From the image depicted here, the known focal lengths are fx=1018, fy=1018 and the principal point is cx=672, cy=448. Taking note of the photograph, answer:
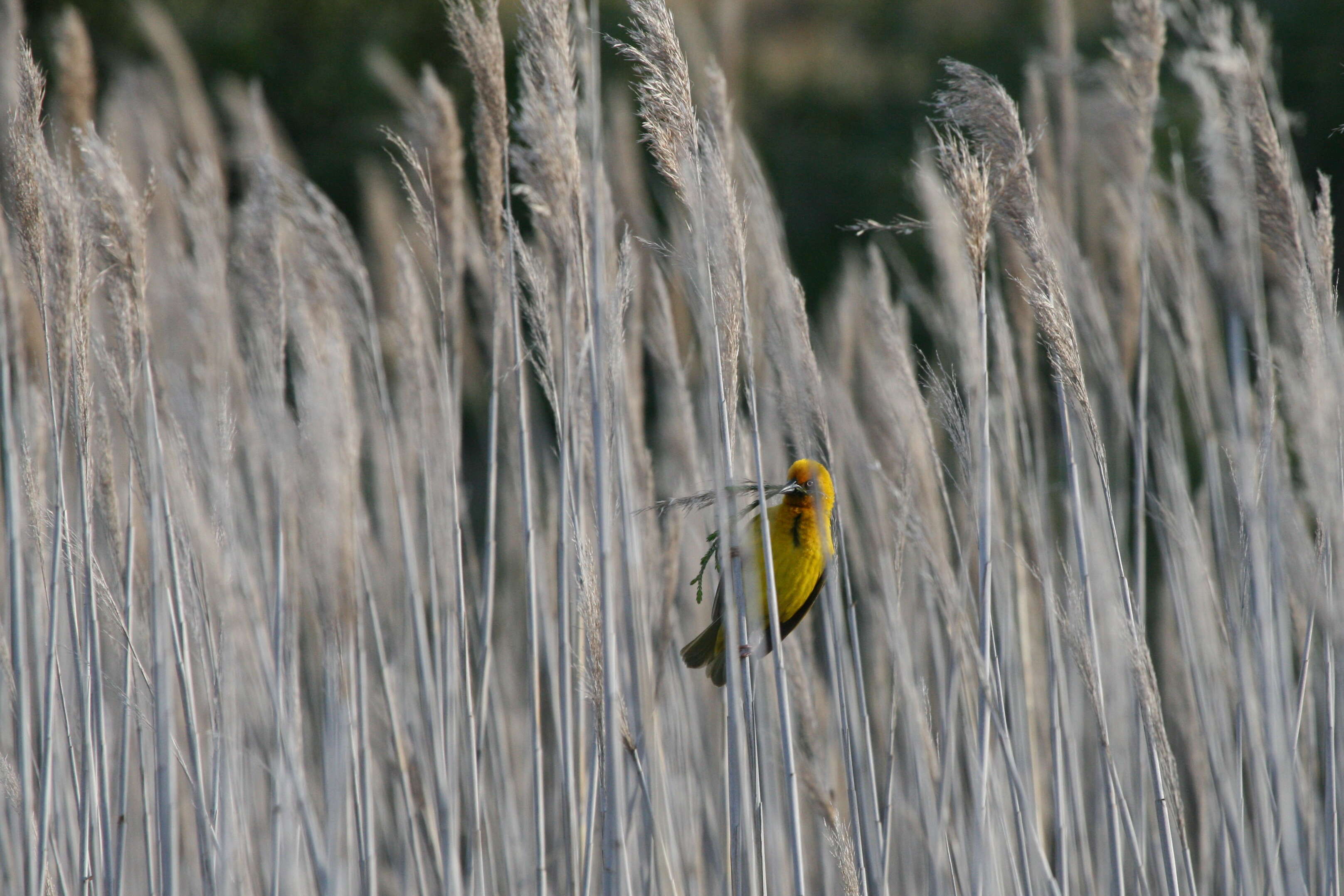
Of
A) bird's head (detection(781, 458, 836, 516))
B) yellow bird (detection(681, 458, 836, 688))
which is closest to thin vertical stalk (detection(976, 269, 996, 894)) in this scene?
bird's head (detection(781, 458, 836, 516))

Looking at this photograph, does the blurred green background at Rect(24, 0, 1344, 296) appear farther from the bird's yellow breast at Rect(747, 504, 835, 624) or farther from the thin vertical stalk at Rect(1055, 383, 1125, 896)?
the thin vertical stalk at Rect(1055, 383, 1125, 896)

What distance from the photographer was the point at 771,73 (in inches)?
362

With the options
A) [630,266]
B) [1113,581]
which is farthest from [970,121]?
[1113,581]

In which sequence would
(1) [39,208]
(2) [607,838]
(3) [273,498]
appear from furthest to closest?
(3) [273,498] < (1) [39,208] < (2) [607,838]

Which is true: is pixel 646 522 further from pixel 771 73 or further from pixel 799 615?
pixel 771 73

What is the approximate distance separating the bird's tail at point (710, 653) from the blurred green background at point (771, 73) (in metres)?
5.56

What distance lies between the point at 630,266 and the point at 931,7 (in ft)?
28.2

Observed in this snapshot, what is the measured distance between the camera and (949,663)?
254cm

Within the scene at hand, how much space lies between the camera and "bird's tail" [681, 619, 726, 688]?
241 centimetres

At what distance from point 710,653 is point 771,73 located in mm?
7780

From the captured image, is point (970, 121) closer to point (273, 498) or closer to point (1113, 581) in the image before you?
point (1113, 581)

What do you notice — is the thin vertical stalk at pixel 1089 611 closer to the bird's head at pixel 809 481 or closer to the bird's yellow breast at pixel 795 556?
the bird's head at pixel 809 481

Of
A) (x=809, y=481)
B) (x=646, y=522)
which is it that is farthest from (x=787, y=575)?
(x=809, y=481)

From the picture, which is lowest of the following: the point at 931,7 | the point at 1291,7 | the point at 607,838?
the point at 607,838
